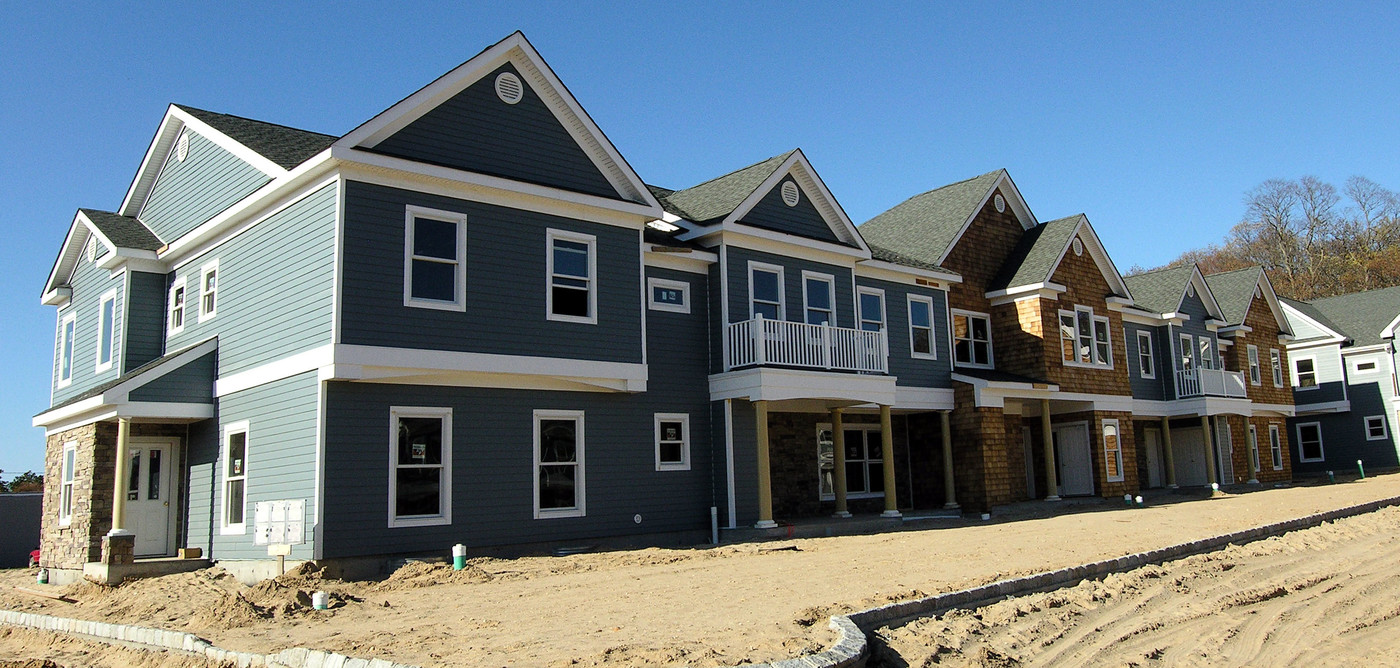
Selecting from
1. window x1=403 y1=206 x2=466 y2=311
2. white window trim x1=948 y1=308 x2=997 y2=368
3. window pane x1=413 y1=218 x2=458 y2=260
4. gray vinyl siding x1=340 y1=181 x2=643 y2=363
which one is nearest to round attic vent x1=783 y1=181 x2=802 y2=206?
gray vinyl siding x1=340 y1=181 x2=643 y2=363

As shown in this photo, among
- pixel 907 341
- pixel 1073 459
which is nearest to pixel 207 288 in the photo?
pixel 907 341

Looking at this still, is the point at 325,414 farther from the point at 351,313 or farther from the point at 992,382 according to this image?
the point at 992,382

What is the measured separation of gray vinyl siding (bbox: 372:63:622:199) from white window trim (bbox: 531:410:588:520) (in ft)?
12.8

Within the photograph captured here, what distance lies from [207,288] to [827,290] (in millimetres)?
12312

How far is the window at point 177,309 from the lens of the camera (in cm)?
1956

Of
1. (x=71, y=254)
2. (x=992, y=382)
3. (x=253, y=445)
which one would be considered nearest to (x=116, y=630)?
(x=253, y=445)

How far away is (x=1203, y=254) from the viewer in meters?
72.9

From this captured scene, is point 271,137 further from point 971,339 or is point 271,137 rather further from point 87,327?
point 971,339

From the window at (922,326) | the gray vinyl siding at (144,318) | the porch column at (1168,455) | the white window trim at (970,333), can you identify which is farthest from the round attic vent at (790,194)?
the porch column at (1168,455)

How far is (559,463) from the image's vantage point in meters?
17.4

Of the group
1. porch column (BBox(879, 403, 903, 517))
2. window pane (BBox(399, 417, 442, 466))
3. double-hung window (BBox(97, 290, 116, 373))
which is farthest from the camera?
porch column (BBox(879, 403, 903, 517))

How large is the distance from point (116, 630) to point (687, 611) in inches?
255

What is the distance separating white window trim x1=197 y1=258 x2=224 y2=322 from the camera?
60.4 feet

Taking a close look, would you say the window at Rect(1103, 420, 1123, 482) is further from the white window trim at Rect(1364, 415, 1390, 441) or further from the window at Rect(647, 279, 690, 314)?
the white window trim at Rect(1364, 415, 1390, 441)
